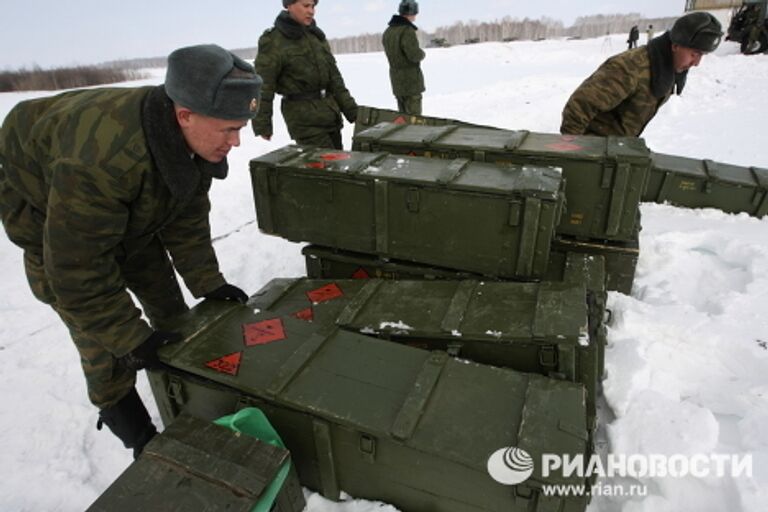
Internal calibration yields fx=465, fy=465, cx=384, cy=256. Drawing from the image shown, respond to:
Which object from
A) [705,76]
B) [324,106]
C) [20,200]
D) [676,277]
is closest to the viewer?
[20,200]

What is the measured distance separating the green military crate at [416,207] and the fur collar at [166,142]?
1.31m

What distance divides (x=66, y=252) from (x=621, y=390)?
8.25ft

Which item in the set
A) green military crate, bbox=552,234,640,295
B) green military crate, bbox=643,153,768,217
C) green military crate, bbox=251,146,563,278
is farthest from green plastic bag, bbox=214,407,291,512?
green military crate, bbox=643,153,768,217

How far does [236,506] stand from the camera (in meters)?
1.51

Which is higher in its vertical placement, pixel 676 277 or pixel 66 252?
pixel 66 252

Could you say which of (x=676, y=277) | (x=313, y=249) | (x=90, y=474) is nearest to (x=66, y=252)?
(x=90, y=474)

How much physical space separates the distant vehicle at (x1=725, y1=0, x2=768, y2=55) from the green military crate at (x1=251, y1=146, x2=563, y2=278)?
18670 mm

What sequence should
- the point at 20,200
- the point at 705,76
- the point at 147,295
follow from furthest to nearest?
1. the point at 705,76
2. the point at 147,295
3. the point at 20,200

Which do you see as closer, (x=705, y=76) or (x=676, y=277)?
(x=676, y=277)

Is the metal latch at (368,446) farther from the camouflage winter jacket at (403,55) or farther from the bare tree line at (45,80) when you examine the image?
the bare tree line at (45,80)

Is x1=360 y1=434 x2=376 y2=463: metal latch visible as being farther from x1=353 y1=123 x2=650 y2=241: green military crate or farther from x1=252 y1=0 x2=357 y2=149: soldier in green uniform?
x1=252 y1=0 x2=357 y2=149: soldier in green uniform

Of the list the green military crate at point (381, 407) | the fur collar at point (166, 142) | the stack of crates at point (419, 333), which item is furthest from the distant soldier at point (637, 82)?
the fur collar at point (166, 142)

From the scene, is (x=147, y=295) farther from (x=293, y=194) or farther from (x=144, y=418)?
(x=293, y=194)

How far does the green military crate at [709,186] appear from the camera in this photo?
435 cm
